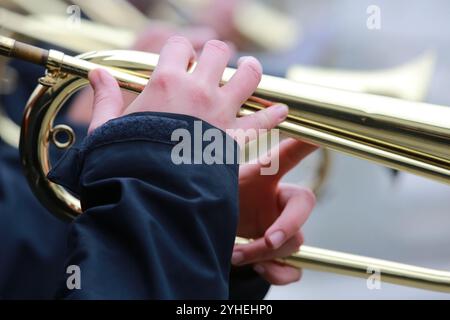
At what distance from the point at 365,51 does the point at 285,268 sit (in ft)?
10.2

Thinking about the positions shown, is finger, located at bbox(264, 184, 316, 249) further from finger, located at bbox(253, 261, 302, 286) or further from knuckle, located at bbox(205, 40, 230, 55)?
knuckle, located at bbox(205, 40, 230, 55)

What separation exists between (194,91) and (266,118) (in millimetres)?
109

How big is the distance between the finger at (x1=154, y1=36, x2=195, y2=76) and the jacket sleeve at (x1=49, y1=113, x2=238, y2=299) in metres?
0.08

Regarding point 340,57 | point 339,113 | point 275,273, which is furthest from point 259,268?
point 340,57

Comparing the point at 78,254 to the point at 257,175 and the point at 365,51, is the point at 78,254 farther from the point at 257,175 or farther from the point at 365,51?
the point at 365,51

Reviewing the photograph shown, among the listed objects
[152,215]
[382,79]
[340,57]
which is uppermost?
[340,57]

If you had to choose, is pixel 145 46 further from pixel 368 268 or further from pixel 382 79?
pixel 382 79

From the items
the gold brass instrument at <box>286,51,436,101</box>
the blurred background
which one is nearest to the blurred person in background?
the blurred background

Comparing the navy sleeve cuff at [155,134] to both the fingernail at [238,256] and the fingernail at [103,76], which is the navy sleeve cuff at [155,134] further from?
the fingernail at [238,256]

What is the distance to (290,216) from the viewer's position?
1.11 metres

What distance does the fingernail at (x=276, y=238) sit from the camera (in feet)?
3.56

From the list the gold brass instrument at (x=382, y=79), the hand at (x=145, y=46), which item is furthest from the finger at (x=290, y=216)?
the gold brass instrument at (x=382, y=79)

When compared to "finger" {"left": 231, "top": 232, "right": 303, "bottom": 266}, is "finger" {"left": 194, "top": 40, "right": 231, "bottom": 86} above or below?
above

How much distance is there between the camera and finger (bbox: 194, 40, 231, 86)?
839 millimetres
